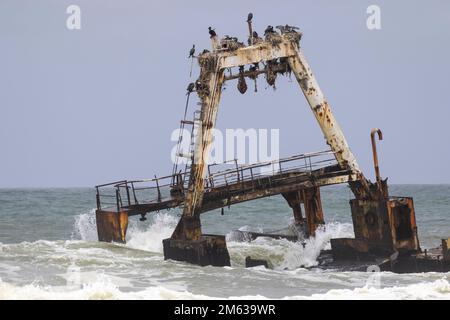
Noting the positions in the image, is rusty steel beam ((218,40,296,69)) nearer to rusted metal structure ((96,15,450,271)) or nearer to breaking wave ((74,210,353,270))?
rusted metal structure ((96,15,450,271))

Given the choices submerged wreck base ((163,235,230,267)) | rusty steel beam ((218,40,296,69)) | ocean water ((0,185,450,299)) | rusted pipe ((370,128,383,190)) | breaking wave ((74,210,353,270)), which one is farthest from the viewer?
breaking wave ((74,210,353,270))

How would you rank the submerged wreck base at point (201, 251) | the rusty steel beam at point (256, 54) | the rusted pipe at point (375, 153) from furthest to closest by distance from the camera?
1. the rusted pipe at point (375, 153)
2. the rusty steel beam at point (256, 54)
3. the submerged wreck base at point (201, 251)

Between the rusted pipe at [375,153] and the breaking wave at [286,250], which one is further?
the breaking wave at [286,250]

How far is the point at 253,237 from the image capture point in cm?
3350

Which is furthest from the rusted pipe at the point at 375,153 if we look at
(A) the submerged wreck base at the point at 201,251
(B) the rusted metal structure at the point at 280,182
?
(A) the submerged wreck base at the point at 201,251

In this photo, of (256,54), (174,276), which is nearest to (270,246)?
(256,54)

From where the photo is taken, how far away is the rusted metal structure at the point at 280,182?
965 inches

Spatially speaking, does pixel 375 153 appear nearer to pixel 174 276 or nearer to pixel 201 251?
pixel 201 251

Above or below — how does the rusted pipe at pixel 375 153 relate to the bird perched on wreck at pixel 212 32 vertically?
below

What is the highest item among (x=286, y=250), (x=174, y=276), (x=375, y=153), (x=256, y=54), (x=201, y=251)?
(x=256, y=54)

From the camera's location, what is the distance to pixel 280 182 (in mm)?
26125

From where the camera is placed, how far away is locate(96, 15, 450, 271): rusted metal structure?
24.5 m

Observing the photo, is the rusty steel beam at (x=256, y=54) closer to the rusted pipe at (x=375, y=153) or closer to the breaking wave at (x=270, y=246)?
the rusted pipe at (x=375, y=153)

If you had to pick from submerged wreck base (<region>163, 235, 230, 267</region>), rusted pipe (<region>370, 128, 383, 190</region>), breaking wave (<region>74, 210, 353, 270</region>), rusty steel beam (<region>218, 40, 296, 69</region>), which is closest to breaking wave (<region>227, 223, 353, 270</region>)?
breaking wave (<region>74, 210, 353, 270</region>)
